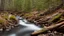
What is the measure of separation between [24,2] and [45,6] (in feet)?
43.3

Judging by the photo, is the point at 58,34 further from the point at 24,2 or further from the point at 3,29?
the point at 24,2

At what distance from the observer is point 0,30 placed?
13.7 metres

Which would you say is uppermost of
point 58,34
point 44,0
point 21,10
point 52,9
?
point 21,10

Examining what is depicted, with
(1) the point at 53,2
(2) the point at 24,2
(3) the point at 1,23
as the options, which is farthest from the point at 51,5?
(2) the point at 24,2

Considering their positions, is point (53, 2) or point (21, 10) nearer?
point (53, 2)

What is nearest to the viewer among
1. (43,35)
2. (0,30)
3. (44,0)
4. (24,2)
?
(43,35)

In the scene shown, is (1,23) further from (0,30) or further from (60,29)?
(60,29)

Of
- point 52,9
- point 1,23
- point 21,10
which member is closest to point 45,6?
point 52,9

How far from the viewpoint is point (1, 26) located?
1402cm

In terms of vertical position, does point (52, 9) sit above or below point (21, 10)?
below

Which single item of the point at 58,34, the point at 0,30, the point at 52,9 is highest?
the point at 52,9

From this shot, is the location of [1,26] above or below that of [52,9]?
below

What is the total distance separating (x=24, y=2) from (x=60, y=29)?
24.3m

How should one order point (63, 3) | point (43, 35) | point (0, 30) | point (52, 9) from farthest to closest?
1. point (52, 9)
2. point (63, 3)
3. point (0, 30)
4. point (43, 35)
